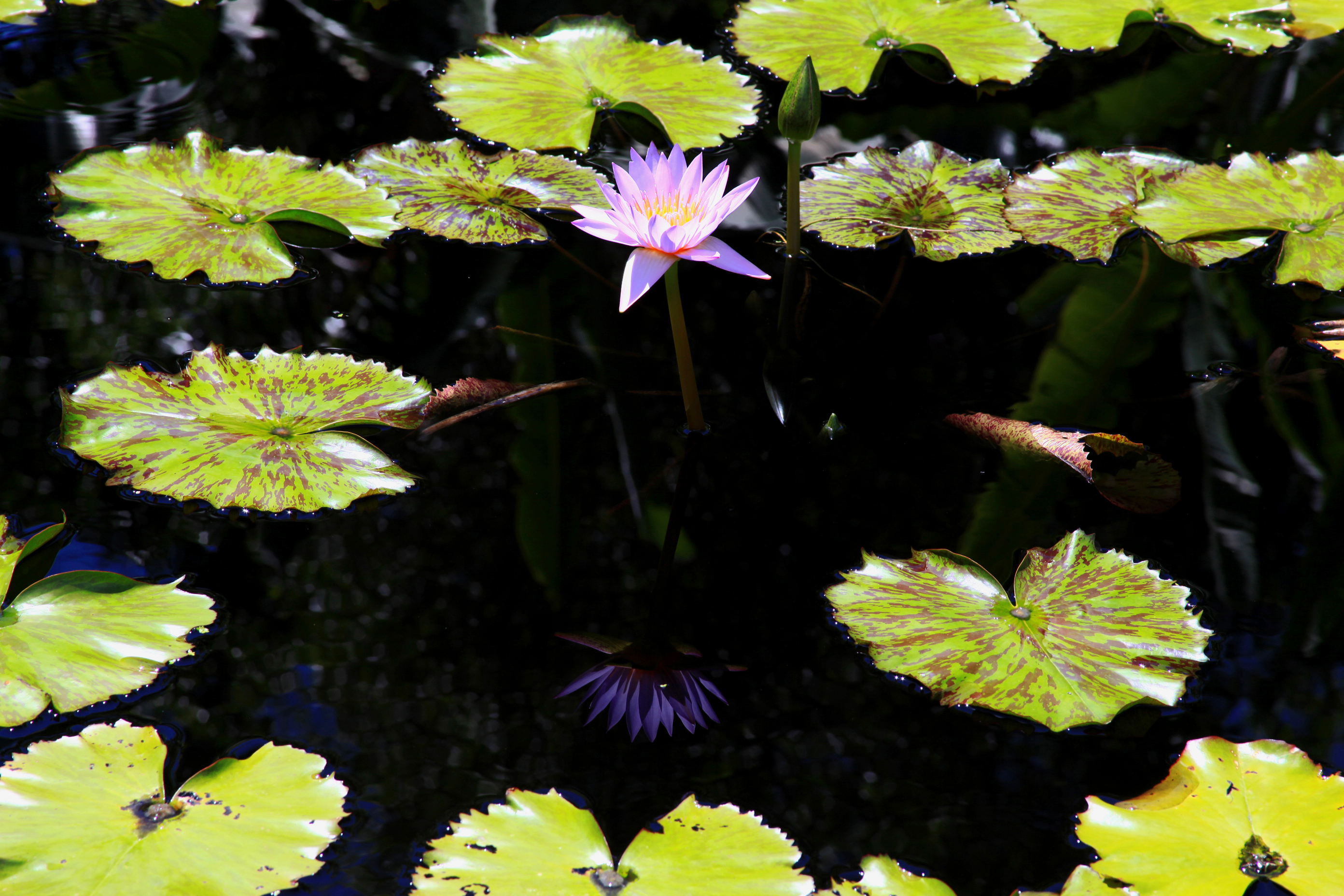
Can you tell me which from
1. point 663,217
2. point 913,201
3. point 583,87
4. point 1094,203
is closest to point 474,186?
point 583,87

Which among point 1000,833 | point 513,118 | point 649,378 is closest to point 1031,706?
point 1000,833

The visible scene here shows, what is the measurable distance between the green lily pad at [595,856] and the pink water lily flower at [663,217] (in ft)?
1.94

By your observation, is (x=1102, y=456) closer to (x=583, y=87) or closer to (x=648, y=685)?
(x=648, y=685)

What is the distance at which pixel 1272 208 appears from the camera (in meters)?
1.81

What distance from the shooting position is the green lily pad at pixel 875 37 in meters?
2.22

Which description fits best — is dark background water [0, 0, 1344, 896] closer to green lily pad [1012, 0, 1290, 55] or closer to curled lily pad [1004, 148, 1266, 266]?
curled lily pad [1004, 148, 1266, 266]

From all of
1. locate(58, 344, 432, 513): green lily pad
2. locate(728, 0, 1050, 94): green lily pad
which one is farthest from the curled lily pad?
locate(58, 344, 432, 513): green lily pad

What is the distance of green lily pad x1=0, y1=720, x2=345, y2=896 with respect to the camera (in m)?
0.91

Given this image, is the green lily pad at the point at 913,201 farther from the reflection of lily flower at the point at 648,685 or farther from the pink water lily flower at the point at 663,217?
the reflection of lily flower at the point at 648,685

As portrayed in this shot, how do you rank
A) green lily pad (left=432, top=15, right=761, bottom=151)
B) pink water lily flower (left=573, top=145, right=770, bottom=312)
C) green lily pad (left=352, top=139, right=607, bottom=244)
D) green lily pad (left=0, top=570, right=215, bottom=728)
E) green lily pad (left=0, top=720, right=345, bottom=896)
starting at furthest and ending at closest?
green lily pad (left=432, top=15, right=761, bottom=151) < green lily pad (left=352, top=139, right=607, bottom=244) < pink water lily flower (left=573, top=145, right=770, bottom=312) < green lily pad (left=0, top=570, right=215, bottom=728) < green lily pad (left=0, top=720, right=345, bottom=896)

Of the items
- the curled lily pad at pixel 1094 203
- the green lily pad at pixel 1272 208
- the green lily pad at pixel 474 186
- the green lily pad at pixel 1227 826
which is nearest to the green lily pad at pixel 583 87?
the green lily pad at pixel 474 186

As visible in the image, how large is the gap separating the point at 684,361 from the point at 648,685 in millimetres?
481

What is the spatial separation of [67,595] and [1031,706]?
110 cm

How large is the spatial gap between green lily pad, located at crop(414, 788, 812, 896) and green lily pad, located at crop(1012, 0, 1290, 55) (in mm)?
2072
